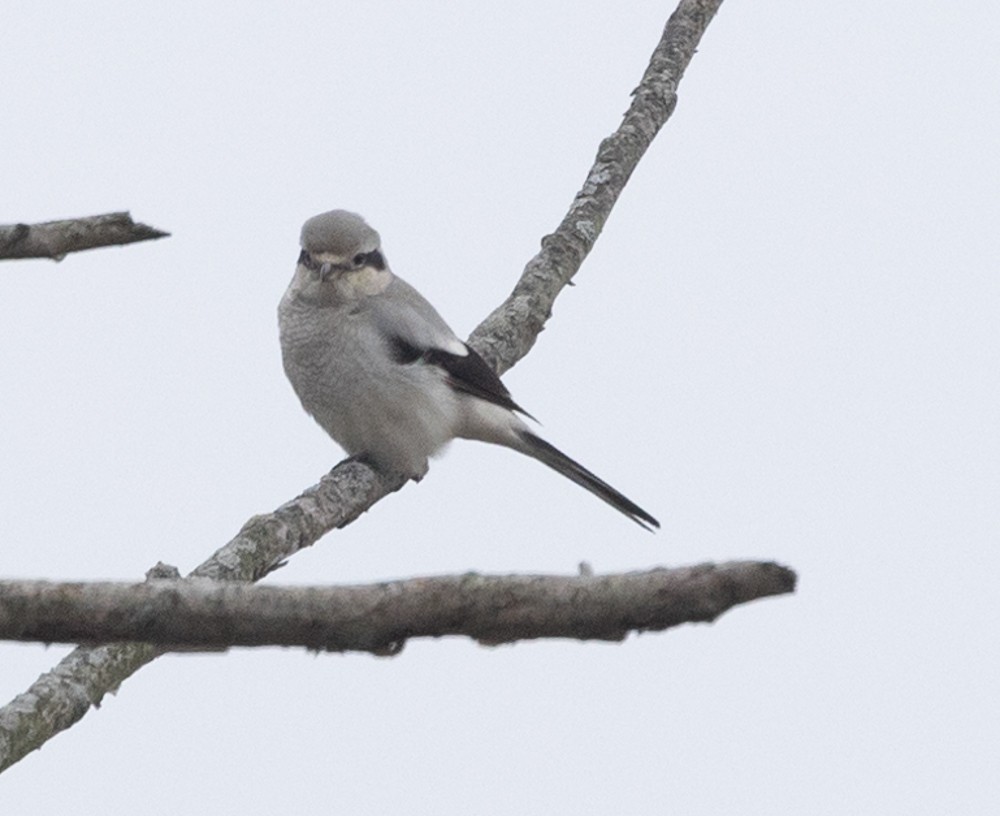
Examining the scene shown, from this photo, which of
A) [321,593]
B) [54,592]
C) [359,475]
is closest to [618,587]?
[321,593]

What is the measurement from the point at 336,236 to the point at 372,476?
3.54ft

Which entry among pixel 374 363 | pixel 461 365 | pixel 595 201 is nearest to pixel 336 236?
pixel 374 363

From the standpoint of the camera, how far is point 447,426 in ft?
20.1

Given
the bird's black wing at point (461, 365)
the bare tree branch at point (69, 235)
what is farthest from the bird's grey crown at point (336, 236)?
the bare tree branch at point (69, 235)

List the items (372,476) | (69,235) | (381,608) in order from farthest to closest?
(372,476), (69,235), (381,608)

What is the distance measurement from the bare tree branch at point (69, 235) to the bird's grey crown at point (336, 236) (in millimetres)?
3979

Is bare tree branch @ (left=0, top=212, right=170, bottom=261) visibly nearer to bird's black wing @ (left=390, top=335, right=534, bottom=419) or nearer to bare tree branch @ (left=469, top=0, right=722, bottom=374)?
bird's black wing @ (left=390, top=335, right=534, bottom=419)

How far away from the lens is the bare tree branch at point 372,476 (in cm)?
309

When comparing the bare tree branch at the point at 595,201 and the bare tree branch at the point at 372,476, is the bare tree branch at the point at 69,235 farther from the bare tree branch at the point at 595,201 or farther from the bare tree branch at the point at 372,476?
the bare tree branch at the point at 595,201

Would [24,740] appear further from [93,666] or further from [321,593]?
[321,593]

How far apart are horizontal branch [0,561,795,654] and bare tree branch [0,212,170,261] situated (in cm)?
52

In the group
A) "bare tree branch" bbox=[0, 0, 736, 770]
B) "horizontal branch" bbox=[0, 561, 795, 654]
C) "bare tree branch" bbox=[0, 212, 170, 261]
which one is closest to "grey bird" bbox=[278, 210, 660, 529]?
"bare tree branch" bbox=[0, 0, 736, 770]

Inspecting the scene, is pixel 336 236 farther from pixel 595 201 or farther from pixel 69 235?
pixel 69 235

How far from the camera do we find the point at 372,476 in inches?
218
